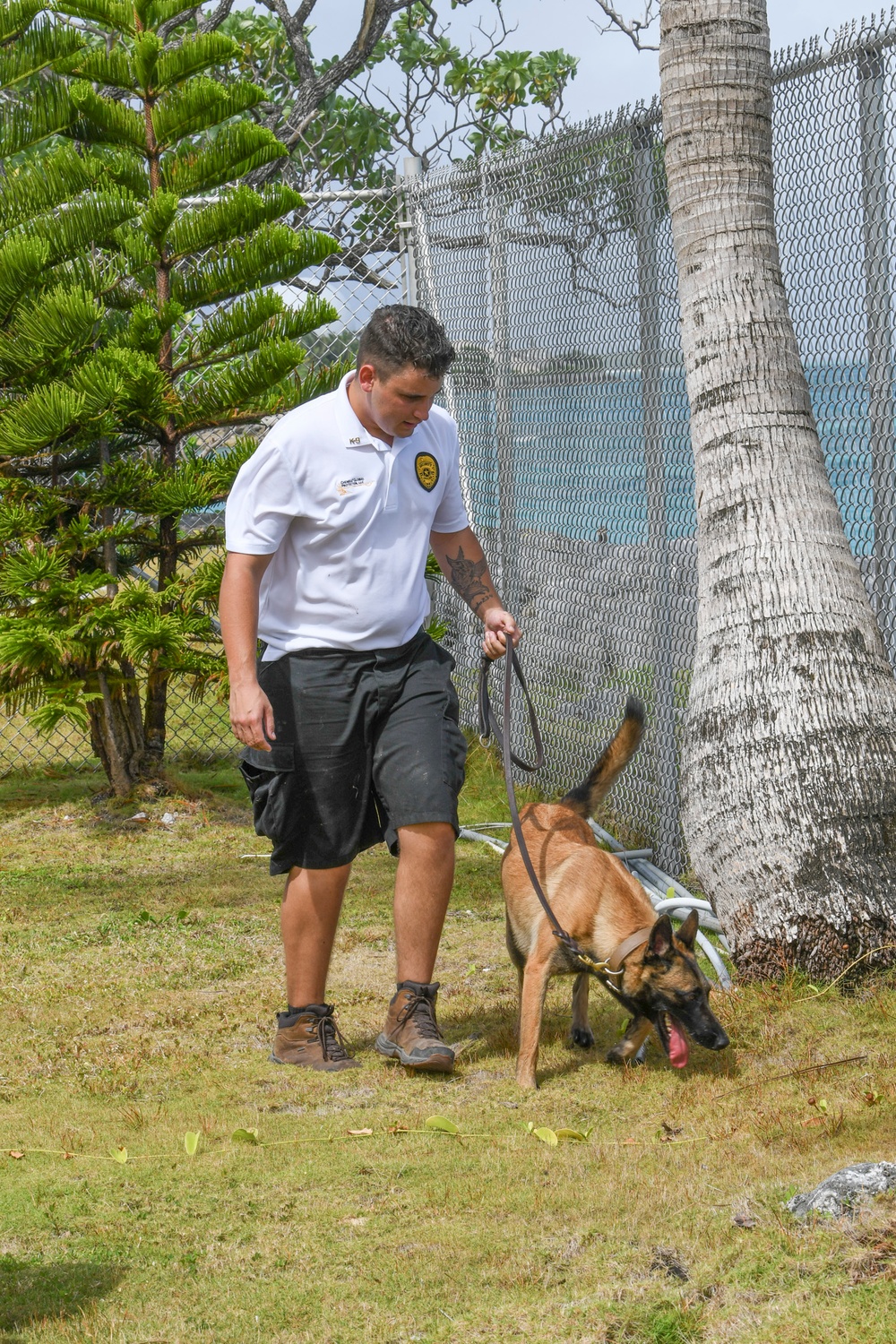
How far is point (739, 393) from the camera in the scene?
15.9 feet

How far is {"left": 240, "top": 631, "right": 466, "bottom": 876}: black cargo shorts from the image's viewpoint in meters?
4.28

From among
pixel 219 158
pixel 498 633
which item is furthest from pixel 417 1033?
pixel 219 158

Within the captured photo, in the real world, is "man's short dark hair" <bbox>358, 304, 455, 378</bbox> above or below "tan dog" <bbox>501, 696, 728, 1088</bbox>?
above

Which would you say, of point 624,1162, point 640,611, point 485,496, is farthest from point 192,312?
point 624,1162

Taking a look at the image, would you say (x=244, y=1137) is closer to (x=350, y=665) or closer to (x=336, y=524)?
(x=350, y=665)

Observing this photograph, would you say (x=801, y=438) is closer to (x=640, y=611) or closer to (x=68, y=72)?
(x=640, y=611)

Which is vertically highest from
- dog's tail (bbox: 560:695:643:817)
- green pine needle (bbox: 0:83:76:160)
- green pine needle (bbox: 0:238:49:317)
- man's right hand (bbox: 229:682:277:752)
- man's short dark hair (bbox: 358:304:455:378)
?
green pine needle (bbox: 0:83:76:160)

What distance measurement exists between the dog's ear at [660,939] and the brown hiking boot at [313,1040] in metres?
1.05

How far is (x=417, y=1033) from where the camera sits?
4.32 meters

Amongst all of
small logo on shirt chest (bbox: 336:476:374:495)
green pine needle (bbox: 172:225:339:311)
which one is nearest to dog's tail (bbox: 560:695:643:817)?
small logo on shirt chest (bbox: 336:476:374:495)

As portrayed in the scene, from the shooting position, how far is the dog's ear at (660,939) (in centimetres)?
398

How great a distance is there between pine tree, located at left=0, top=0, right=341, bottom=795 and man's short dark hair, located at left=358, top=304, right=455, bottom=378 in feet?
11.2

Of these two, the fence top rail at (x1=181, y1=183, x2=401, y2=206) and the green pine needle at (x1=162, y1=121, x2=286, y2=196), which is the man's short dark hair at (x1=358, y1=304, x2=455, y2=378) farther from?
the fence top rail at (x1=181, y1=183, x2=401, y2=206)

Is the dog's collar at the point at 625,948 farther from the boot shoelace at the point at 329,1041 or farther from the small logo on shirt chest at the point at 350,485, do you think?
the small logo on shirt chest at the point at 350,485
